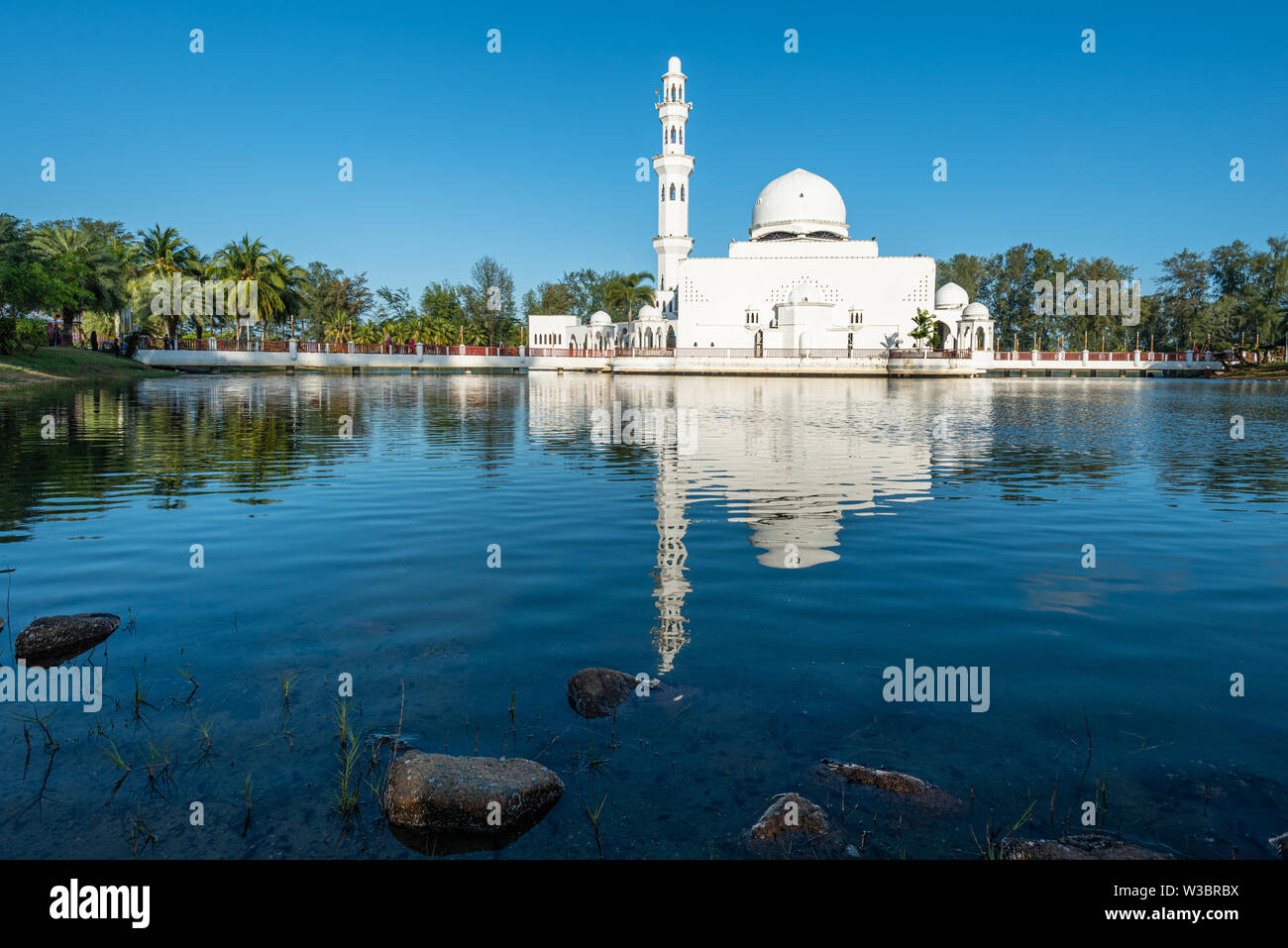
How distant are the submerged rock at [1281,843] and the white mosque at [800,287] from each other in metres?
68.5

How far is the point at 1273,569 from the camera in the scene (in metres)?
8.17

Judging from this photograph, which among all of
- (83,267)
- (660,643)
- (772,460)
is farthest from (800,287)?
(660,643)

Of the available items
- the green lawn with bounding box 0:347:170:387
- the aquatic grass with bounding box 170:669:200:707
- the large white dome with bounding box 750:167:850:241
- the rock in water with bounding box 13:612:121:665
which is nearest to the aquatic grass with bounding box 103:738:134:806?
the aquatic grass with bounding box 170:669:200:707

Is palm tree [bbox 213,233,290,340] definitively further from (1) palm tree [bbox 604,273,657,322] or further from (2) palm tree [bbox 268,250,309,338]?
(1) palm tree [bbox 604,273,657,322]

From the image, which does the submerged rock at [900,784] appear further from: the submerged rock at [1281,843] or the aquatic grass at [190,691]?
the aquatic grass at [190,691]

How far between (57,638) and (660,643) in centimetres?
452

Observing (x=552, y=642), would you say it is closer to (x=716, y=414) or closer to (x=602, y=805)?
(x=602, y=805)

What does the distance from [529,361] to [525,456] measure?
202ft

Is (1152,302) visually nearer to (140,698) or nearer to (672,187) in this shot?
(672,187)

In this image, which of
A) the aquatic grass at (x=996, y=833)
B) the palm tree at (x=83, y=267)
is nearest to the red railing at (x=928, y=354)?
the palm tree at (x=83, y=267)

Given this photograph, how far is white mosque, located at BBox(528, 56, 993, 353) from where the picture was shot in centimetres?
7194

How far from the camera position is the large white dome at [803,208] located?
7438cm
